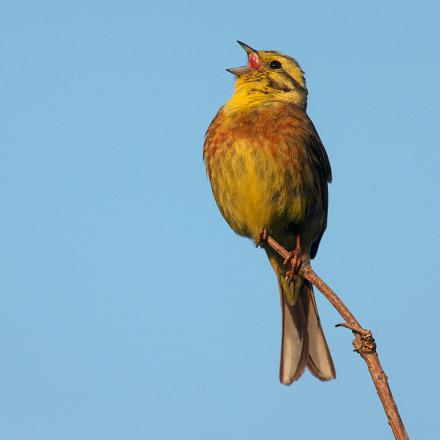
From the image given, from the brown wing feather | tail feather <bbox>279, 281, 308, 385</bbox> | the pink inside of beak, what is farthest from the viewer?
the pink inside of beak

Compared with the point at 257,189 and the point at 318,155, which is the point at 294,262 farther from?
the point at 318,155

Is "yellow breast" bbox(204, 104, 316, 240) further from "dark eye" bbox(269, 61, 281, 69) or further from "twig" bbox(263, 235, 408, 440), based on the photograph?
"twig" bbox(263, 235, 408, 440)

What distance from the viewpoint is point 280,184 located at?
5.41 meters

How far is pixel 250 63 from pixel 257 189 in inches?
51.0

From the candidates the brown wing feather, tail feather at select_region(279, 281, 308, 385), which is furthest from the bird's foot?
the brown wing feather

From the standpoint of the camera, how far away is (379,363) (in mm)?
2799

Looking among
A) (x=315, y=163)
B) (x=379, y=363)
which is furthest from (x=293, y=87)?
(x=379, y=363)

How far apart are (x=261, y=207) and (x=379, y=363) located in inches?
106

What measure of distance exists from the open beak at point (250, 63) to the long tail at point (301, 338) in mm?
1518

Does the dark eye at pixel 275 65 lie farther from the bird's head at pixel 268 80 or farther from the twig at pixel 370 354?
the twig at pixel 370 354

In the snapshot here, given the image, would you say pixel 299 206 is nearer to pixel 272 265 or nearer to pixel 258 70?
pixel 272 265

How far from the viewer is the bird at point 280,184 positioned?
17.5ft

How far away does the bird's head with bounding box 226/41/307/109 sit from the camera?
19.4 ft

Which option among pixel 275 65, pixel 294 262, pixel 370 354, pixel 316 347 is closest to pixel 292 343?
pixel 316 347
